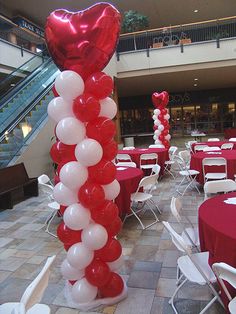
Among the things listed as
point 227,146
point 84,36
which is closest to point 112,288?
point 84,36

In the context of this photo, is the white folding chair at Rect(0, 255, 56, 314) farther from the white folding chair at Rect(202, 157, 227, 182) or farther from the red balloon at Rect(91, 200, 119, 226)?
the white folding chair at Rect(202, 157, 227, 182)

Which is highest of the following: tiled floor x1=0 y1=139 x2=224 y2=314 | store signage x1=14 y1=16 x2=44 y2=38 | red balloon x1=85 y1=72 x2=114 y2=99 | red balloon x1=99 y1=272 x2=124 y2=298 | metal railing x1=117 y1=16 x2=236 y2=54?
store signage x1=14 y1=16 x2=44 y2=38

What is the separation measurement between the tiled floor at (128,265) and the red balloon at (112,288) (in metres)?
0.10

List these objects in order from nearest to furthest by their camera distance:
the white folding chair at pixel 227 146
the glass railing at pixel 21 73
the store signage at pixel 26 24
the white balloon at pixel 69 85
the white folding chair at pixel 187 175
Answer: the white balloon at pixel 69 85 → the white folding chair at pixel 187 175 → the white folding chair at pixel 227 146 → the glass railing at pixel 21 73 → the store signage at pixel 26 24

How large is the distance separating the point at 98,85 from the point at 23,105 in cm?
590

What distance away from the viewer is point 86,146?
2291 mm

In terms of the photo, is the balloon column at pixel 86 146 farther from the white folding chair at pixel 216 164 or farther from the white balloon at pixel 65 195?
the white folding chair at pixel 216 164

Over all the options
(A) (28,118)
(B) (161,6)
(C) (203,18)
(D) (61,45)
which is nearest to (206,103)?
(C) (203,18)

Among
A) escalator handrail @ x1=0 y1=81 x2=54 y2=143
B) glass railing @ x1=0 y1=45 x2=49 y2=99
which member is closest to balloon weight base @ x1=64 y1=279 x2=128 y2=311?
escalator handrail @ x1=0 y1=81 x2=54 y2=143

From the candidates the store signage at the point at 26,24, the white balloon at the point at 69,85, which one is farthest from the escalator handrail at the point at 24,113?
the store signage at the point at 26,24

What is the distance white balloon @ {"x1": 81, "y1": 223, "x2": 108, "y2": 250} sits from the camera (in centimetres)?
238

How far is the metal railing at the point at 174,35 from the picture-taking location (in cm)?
1188

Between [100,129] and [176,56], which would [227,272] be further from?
[176,56]

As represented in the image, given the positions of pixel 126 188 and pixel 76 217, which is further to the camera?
pixel 126 188
